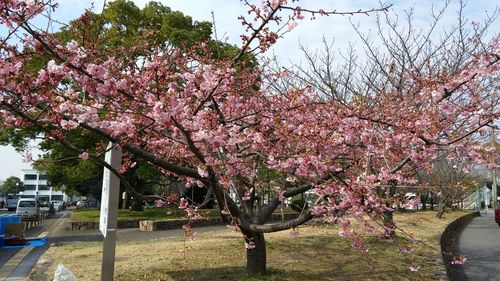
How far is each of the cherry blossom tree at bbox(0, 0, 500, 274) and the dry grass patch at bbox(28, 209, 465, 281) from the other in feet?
2.86

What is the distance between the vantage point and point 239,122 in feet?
21.5

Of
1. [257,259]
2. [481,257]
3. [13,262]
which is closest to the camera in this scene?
[257,259]

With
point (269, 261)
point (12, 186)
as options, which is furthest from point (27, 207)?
point (12, 186)

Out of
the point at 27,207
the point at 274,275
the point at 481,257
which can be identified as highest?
the point at 27,207

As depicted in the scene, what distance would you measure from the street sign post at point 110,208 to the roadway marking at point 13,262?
3.56 meters

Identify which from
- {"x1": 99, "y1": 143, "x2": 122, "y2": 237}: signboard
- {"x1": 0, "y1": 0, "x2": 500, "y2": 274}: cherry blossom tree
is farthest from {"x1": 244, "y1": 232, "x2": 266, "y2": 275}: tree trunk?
{"x1": 99, "y1": 143, "x2": 122, "y2": 237}: signboard

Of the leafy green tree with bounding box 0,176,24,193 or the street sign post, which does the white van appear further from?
the leafy green tree with bounding box 0,176,24,193

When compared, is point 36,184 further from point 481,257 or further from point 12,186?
point 481,257

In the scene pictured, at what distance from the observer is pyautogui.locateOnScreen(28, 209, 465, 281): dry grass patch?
663 cm

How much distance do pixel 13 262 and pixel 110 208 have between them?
5695 mm

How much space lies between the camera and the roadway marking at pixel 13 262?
7860 millimetres

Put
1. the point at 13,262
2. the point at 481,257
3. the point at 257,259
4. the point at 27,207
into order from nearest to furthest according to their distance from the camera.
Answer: the point at 257,259 < the point at 13,262 < the point at 481,257 < the point at 27,207

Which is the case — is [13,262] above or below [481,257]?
above

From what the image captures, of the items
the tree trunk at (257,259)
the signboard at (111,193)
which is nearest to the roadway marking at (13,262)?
the signboard at (111,193)
